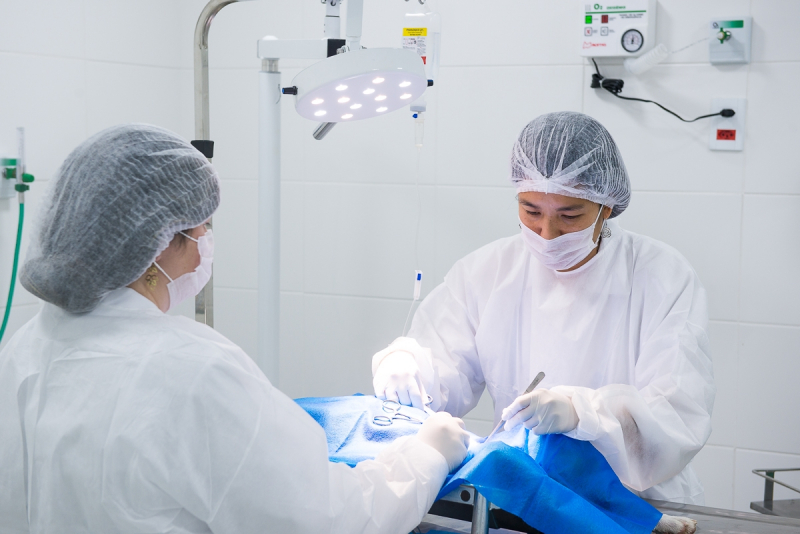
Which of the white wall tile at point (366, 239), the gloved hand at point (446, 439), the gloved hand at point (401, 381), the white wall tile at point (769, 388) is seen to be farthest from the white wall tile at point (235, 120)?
the white wall tile at point (769, 388)

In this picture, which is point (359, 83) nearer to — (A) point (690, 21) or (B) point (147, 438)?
(B) point (147, 438)

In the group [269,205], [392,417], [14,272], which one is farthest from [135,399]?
[14,272]

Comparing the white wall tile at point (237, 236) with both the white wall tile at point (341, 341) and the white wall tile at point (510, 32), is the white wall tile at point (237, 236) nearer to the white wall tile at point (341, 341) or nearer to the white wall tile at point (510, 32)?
the white wall tile at point (341, 341)

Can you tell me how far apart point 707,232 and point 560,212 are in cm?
93

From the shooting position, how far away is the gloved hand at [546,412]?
129cm

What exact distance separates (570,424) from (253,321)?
1861 mm

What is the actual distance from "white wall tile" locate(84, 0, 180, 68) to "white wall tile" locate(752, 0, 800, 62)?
211 cm

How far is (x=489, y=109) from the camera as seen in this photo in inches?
99.3

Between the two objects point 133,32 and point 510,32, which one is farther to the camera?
point 133,32

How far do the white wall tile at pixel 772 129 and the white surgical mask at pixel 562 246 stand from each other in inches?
35.2

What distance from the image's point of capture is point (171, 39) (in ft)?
9.34

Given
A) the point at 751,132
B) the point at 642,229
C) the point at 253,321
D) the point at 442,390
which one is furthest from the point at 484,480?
the point at 253,321

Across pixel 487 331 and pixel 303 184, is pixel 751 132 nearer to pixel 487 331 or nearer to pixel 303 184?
pixel 487 331

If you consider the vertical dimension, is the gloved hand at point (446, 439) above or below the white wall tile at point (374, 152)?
below
